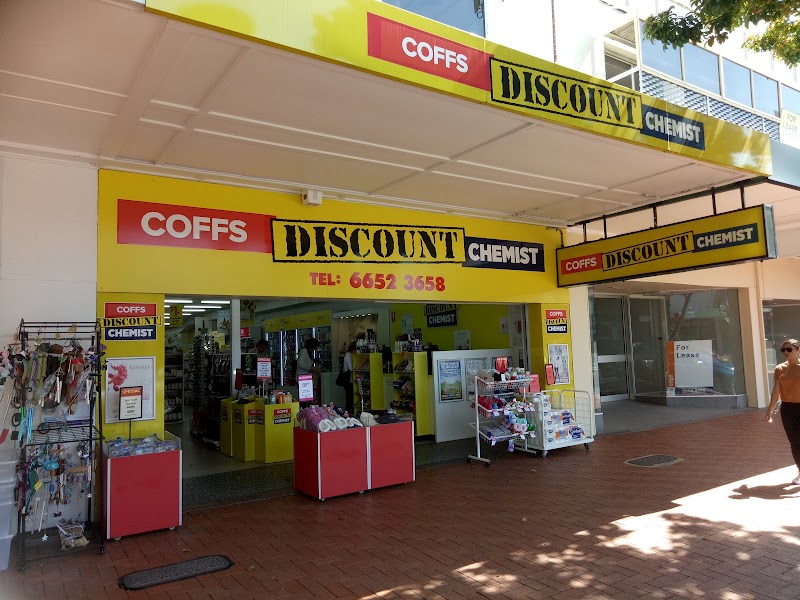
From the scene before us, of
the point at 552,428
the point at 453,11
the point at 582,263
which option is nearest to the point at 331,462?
the point at 552,428

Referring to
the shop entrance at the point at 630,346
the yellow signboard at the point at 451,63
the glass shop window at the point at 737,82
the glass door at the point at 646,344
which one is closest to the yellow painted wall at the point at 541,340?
the yellow signboard at the point at 451,63

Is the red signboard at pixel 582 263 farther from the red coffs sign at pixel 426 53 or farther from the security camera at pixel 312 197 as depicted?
the red coffs sign at pixel 426 53

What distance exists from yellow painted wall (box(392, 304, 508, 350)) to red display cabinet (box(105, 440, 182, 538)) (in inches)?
246

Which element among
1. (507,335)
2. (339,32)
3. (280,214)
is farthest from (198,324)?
(339,32)

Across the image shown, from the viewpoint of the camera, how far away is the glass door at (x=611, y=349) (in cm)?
1330

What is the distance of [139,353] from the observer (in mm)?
5332

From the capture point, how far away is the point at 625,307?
13.6 metres

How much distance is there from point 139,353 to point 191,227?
1.32 m

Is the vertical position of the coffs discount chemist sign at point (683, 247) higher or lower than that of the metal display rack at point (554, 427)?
higher

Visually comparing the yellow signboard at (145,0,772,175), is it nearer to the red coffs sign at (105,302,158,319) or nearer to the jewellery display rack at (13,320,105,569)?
the jewellery display rack at (13,320,105,569)

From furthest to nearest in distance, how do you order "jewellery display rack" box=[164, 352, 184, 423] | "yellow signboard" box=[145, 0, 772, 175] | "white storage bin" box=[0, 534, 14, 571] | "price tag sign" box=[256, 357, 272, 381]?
"jewellery display rack" box=[164, 352, 184, 423] < "price tag sign" box=[256, 357, 272, 381] < "white storage bin" box=[0, 534, 14, 571] < "yellow signboard" box=[145, 0, 772, 175]

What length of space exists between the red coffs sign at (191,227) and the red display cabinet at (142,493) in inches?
79.4

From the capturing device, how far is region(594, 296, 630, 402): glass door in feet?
43.6

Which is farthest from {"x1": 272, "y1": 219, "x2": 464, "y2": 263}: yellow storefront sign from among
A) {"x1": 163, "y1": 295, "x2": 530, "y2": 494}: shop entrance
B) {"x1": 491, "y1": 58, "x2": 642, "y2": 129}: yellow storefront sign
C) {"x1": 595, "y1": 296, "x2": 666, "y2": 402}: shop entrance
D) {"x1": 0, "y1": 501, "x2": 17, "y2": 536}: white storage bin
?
{"x1": 595, "y1": 296, "x2": 666, "y2": 402}: shop entrance
